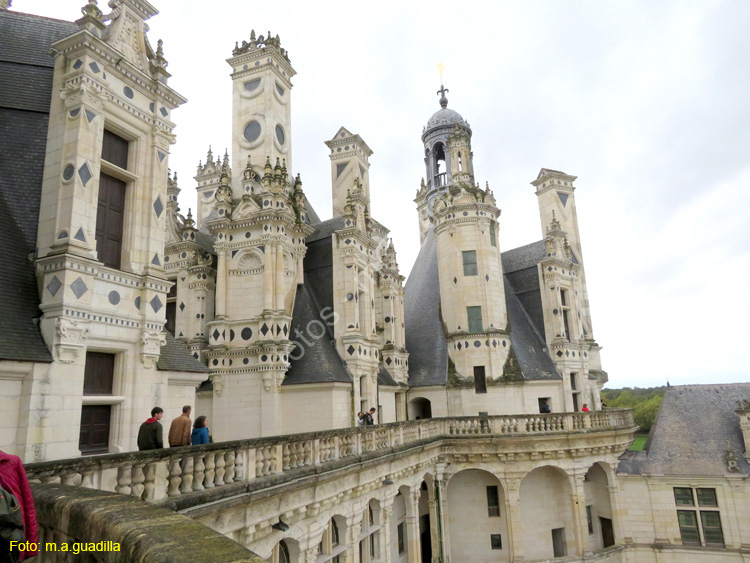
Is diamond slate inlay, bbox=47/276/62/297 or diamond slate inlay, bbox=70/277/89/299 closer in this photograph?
diamond slate inlay, bbox=47/276/62/297

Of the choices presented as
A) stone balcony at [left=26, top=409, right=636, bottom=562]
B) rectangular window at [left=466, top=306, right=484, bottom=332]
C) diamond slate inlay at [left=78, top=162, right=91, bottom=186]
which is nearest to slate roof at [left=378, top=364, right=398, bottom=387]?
stone balcony at [left=26, top=409, right=636, bottom=562]

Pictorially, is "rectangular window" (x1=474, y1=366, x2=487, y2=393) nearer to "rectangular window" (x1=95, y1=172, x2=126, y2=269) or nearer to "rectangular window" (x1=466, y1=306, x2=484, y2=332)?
"rectangular window" (x1=466, y1=306, x2=484, y2=332)

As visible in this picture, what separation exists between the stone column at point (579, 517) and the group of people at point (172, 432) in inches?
767

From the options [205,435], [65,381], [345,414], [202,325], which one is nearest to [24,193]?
[65,381]

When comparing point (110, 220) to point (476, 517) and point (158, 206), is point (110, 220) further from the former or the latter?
point (476, 517)

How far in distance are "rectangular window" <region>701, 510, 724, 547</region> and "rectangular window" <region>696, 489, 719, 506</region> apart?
372mm

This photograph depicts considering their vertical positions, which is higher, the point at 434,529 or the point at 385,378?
the point at 385,378

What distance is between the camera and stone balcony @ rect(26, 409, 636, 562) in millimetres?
7449

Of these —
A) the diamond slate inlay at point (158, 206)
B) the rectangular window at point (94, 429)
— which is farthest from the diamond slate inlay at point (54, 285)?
the diamond slate inlay at point (158, 206)

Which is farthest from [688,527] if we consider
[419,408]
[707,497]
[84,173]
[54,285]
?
[84,173]

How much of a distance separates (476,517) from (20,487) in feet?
80.2

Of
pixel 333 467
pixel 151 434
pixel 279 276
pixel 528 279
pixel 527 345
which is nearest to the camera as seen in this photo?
pixel 151 434

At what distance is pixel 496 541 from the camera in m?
24.6

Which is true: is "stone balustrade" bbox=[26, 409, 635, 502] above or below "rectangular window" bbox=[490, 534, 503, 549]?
above
